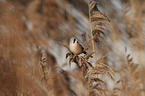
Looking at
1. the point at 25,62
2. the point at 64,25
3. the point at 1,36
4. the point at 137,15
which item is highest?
the point at 64,25

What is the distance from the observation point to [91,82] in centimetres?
42

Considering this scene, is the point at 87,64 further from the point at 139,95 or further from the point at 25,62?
the point at 25,62

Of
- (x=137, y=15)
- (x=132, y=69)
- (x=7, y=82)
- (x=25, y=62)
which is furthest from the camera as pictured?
(x=25, y=62)

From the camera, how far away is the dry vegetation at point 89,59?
426 millimetres

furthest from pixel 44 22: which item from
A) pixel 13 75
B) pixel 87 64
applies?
pixel 87 64

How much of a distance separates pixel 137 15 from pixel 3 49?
77 centimetres

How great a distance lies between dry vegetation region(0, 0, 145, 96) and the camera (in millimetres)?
426

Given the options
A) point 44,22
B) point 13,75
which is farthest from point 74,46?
point 44,22

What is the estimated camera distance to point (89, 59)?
1.50 ft

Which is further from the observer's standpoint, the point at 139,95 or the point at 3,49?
the point at 3,49

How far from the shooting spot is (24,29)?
109cm

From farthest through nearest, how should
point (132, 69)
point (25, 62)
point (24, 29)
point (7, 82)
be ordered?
1. point (24, 29)
2. point (25, 62)
3. point (7, 82)
4. point (132, 69)

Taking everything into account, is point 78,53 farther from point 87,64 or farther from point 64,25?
point 64,25

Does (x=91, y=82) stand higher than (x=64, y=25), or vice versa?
(x=64, y=25)
